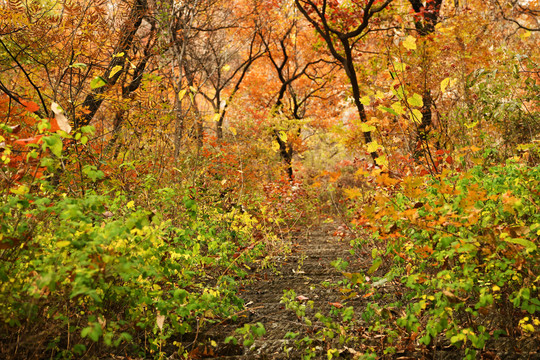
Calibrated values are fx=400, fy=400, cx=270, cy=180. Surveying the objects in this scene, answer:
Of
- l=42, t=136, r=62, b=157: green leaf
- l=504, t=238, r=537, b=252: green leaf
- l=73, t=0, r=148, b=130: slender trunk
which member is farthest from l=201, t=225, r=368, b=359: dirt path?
l=73, t=0, r=148, b=130: slender trunk

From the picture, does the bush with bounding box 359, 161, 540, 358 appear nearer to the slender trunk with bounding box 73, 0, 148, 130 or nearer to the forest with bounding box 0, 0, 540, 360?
the forest with bounding box 0, 0, 540, 360

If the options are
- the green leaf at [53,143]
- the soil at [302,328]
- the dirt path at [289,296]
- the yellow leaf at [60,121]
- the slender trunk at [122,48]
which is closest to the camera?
the green leaf at [53,143]

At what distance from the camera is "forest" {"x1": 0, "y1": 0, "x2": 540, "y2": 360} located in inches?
73.9

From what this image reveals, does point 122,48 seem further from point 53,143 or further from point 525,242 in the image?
point 525,242

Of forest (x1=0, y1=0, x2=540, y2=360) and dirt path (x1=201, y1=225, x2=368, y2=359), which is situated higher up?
forest (x1=0, y1=0, x2=540, y2=360)

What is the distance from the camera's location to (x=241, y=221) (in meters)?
5.29

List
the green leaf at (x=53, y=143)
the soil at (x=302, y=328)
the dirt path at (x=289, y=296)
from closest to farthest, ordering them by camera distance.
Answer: the green leaf at (x=53, y=143)
the soil at (x=302, y=328)
the dirt path at (x=289, y=296)

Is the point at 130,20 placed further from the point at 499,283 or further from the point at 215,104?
the point at 215,104

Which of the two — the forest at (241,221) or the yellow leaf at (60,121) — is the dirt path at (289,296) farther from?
the yellow leaf at (60,121)

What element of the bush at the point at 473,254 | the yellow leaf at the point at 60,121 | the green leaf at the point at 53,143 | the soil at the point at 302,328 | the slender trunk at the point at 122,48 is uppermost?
the slender trunk at the point at 122,48

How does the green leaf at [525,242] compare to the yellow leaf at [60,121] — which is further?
the yellow leaf at [60,121]

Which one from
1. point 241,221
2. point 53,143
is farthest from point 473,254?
point 241,221

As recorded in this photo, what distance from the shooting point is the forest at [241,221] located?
1877 millimetres

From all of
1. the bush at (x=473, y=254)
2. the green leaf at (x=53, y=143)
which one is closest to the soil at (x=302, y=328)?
the bush at (x=473, y=254)
